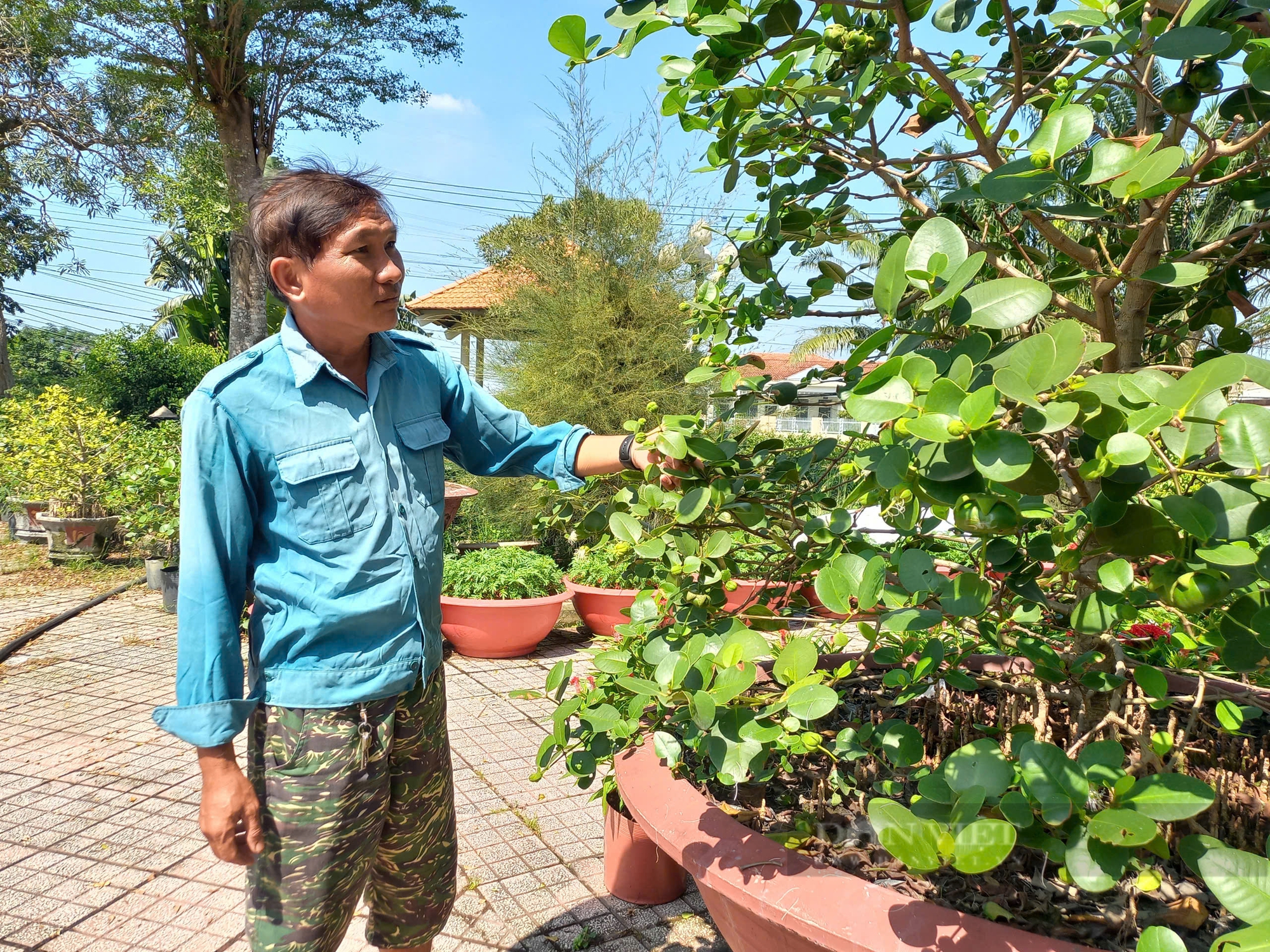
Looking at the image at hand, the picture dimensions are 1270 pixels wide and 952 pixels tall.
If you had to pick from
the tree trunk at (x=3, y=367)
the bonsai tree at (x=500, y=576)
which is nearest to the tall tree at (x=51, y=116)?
the tree trunk at (x=3, y=367)

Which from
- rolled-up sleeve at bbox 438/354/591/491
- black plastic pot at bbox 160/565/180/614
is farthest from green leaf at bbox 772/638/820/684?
black plastic pot at bbox 160/565/180/614

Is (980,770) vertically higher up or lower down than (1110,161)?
lower down

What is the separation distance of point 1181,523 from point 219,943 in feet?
8.31

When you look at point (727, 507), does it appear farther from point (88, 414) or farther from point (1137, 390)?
point (88, 414)

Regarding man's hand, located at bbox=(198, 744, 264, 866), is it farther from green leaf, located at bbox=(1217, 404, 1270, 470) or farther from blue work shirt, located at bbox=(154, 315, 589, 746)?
green leaf, located at bbox=(1217, 404, 1270, 470)

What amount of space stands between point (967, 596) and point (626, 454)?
32.8 inches

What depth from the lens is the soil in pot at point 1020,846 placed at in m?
1.32

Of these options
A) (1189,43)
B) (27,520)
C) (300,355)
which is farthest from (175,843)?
(27,520)

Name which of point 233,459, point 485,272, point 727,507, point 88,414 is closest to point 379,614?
point 233,459

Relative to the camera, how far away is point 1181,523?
761mm

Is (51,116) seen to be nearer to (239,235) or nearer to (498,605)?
(239,235)

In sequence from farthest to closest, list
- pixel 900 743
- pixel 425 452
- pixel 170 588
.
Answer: pixel 170 588 → pixel 425 452 → pixel 900 743

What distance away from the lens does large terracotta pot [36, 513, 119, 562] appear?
8.63 m

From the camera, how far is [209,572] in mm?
1373
